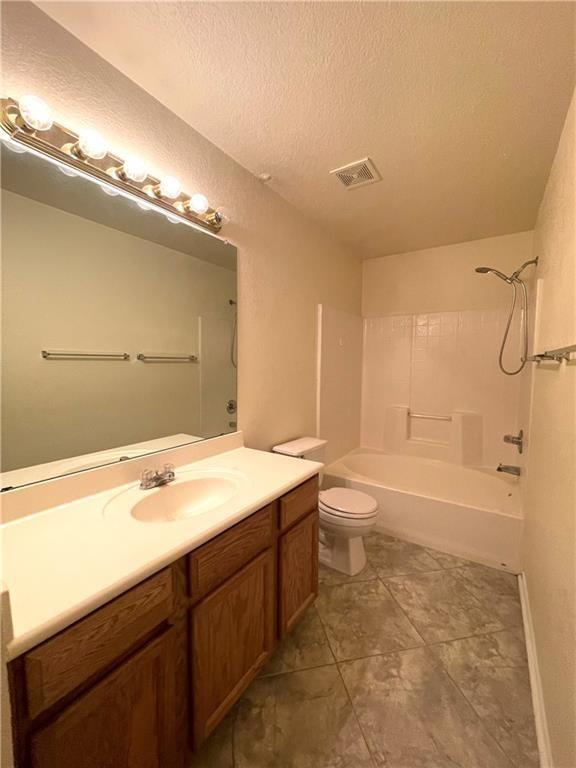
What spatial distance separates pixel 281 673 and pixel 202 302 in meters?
1.68

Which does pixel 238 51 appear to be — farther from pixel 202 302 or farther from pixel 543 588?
pixel 543 588

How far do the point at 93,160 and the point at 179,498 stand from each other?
1255 millimetres

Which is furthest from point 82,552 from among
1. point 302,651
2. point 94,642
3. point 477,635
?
point 477,635

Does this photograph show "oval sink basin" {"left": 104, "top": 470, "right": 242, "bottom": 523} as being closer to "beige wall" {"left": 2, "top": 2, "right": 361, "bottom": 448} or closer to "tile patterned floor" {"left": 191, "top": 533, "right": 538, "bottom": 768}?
"beige wall" {"left": 2, "top": 2, "right": 361, "bottom": 448}

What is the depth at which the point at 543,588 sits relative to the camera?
4.05 ft

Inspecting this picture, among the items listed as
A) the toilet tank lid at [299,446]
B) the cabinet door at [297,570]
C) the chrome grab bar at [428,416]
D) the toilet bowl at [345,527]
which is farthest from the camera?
the chrome grab bar at [428,416]

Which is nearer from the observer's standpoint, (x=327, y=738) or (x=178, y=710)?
(x=178, y=710)

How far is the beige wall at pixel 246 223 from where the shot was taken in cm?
96

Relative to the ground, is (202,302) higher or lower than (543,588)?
higher

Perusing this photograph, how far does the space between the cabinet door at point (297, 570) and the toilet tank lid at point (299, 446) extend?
52 cm

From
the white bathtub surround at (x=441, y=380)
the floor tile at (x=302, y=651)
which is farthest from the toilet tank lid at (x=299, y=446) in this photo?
the white bathtub surround at (x=441, y=380)

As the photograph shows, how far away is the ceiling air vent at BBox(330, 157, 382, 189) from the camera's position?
1636 millimetres

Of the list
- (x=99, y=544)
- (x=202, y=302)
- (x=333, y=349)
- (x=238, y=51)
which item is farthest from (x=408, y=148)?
(x=99, y=544)

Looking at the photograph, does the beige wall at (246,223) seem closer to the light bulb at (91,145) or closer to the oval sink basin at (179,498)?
the light bulb at (91,145)
